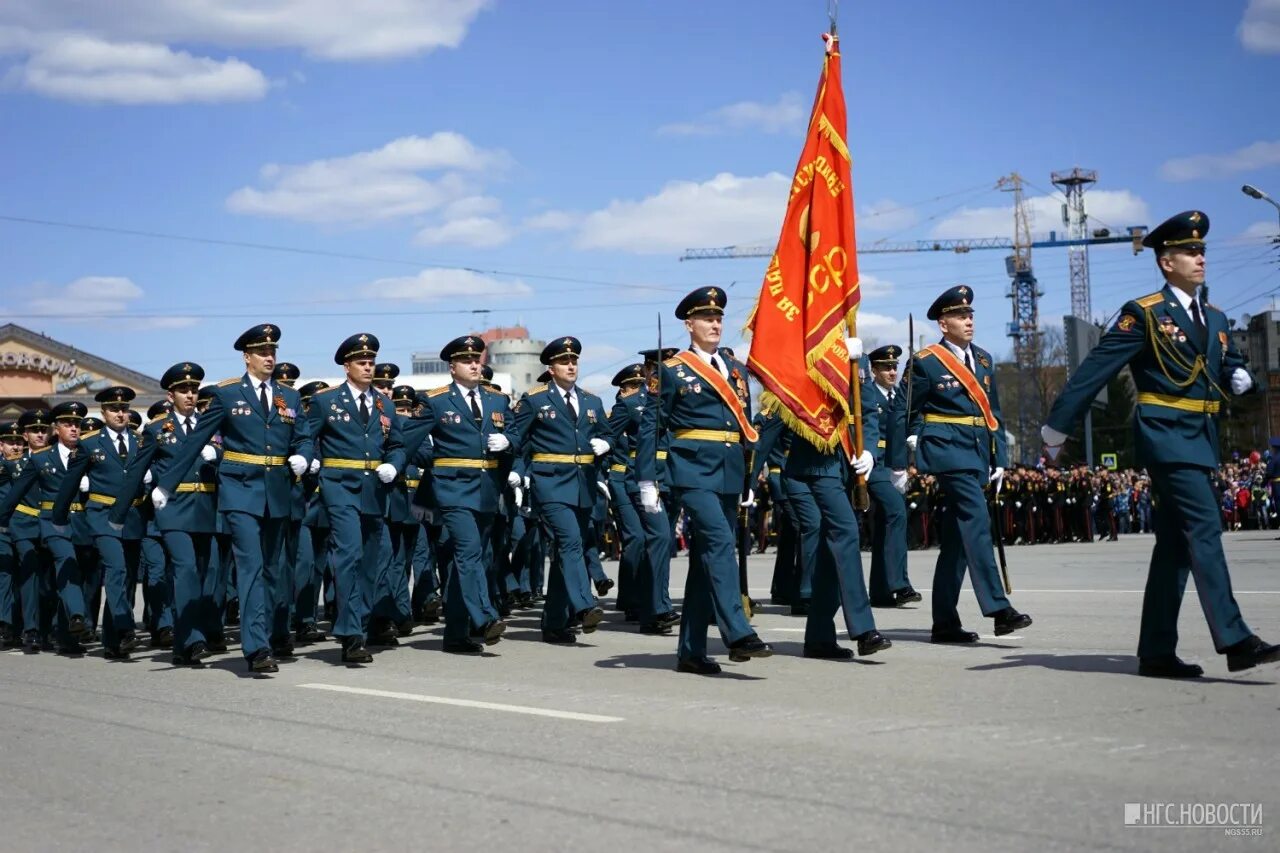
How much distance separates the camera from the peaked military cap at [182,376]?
530 inches

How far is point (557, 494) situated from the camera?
13.0 m

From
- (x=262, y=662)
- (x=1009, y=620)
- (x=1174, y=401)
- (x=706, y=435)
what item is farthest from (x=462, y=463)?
(x=1174, y=401)

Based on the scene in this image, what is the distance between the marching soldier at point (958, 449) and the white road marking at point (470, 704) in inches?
136

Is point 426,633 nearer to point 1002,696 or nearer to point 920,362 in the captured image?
point 920,362

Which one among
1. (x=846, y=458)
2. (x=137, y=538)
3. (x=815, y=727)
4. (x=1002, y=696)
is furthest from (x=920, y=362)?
(x=137, y=538)

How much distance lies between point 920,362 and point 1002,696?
3.65m

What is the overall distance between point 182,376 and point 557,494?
3324 millimetres

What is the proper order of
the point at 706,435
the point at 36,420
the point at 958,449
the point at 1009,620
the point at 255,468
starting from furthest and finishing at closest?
the point at 36,420
the point at 255,468
the point at 958,449
the point at 1009,620
the point at 706,435

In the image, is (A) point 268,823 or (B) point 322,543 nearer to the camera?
(A) point 268,823

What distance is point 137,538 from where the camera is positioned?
557 inches

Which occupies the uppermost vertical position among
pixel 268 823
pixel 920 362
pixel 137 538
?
pixel 920 362

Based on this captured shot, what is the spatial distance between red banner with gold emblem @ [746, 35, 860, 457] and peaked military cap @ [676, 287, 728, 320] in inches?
19.3

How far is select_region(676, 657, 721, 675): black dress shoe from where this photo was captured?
1012 cm

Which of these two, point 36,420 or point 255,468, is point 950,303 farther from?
point 36,420
